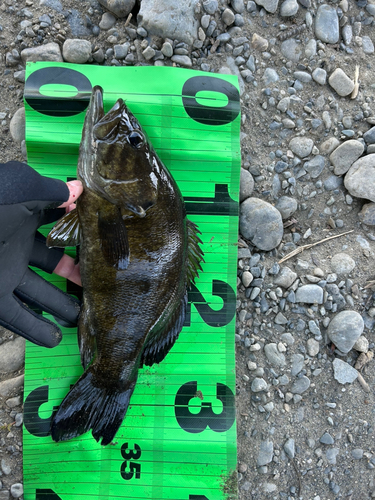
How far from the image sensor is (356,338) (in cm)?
271

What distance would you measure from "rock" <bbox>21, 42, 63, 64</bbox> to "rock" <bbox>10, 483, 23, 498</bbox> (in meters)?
3.20

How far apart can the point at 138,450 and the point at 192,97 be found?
8.99ft

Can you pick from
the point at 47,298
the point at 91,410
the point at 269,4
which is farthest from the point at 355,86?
the point at 91,410

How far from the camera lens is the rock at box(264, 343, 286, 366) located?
2.73 meters

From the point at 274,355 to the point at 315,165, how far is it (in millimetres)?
1573

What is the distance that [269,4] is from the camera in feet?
9.00

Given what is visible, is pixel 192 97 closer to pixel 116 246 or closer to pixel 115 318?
pixel 116 246

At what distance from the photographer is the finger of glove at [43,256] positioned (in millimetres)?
2475

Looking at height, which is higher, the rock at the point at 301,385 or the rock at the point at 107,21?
the rock at the point at 107,21

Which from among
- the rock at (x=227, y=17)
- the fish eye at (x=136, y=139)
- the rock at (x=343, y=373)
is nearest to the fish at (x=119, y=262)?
the fish eye at (x=136, y=139)

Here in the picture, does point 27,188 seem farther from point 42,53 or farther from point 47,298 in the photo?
point 42,53

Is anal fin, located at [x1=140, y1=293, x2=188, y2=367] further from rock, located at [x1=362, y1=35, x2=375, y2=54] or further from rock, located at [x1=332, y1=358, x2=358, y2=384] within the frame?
rock, located at [x1=362, y1=35, x2=375, y2=54]

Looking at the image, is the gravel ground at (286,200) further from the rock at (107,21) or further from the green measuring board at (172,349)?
A: the green measuring board at (172,349)

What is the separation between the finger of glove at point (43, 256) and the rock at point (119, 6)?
1.79m
